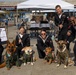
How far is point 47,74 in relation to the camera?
19.3 ft

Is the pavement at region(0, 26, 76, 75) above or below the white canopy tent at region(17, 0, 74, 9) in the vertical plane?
below

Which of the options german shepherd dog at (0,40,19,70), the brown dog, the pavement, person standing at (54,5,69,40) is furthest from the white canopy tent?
german shepherd dog at (0,40,19,70)

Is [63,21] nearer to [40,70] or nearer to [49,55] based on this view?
[49,55]

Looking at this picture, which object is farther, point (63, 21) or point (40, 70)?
point (63, 21)

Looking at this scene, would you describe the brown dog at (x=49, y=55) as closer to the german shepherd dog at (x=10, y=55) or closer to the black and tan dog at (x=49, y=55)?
the black and tan dog at (x=49, y=55)

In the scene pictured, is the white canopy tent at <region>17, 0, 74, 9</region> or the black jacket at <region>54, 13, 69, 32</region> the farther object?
the white canopy tent at <region>17, 0, 74, 9</region>

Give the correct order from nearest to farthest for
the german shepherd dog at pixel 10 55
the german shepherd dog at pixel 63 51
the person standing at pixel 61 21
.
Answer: the german shepherd dog at pixel 10 55 < the german shepherd dog at pixel 63 51 < the person standing at pixel 61 21

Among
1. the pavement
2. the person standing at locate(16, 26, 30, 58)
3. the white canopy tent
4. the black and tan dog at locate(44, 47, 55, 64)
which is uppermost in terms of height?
the white canopy tent

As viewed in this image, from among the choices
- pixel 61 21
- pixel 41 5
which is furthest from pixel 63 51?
pixel 41 5

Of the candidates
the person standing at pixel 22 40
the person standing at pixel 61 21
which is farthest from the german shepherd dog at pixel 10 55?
the person standing at pixel 61 21

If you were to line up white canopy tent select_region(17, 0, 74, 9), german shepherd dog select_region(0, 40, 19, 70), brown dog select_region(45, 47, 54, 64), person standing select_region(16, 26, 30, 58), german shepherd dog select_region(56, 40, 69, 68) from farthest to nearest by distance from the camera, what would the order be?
white canopy tent select_region(17, 0, 74, 9) < person standing select_region(16, 26, 30, 58) < brown dog select_region(45, 47, 54, 64) < german shepherd dog select_region(56, 40, 69, 68) < german shepherd dog select_region(0, 40, 19, 70)

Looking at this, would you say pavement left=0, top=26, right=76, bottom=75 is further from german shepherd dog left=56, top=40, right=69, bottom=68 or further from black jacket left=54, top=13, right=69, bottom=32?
black jacket left=54, top=13, right=69, bottom=32

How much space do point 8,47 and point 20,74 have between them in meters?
0.89

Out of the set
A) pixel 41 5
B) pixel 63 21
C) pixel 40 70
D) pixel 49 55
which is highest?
pixel 41 5
